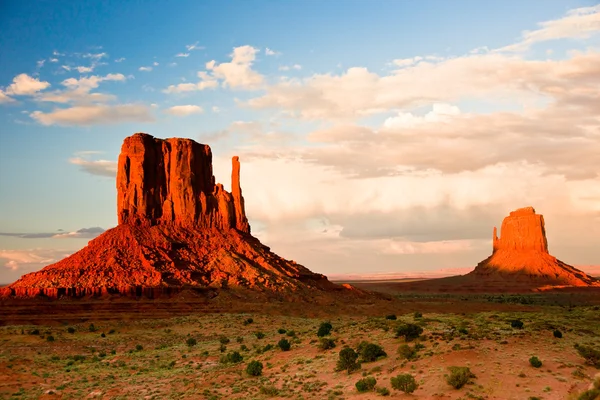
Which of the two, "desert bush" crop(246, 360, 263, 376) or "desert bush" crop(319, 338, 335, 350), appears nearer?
"desert bush" crop(246, 360, 263, 376)

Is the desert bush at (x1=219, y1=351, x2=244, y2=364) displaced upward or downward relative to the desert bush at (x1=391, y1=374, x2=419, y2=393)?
downward

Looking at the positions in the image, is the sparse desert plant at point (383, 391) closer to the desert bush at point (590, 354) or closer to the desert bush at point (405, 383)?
the desert bush at point (405, 383)

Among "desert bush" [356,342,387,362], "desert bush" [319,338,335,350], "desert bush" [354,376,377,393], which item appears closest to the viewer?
"desert bush" [354,376,377,393]

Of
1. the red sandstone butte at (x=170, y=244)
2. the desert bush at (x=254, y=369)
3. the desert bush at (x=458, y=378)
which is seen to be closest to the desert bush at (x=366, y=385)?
the desert bush at (x=458, y=378)

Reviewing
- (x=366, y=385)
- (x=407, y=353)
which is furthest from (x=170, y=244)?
(x=366, y=385)

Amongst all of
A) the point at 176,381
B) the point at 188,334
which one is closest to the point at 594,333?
the point at 176,381

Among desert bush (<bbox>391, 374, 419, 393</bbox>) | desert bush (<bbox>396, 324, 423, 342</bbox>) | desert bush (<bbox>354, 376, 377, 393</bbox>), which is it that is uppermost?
desert bush (<bbox>396, 324, 423, 342</bbox>)

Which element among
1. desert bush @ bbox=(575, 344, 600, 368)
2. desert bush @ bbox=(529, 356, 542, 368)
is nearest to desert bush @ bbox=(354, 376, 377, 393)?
desert bush @ bbox=(529, 356, 542, 368)

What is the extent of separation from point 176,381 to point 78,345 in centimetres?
2297

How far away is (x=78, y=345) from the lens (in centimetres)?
5300

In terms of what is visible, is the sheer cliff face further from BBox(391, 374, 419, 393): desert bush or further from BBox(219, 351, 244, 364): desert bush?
BBox(391, 374, 419, 393): desert bush

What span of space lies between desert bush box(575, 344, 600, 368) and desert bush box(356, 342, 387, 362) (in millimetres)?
10233

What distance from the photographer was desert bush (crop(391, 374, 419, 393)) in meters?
25.2

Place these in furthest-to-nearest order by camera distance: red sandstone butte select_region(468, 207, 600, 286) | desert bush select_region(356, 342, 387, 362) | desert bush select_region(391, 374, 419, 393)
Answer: red sandstone butte select_region(468, 207, 600, 286) < desert bush select_region(356, 342, 387, 362) < desert bush select_region(391, 374, 419, 393)
